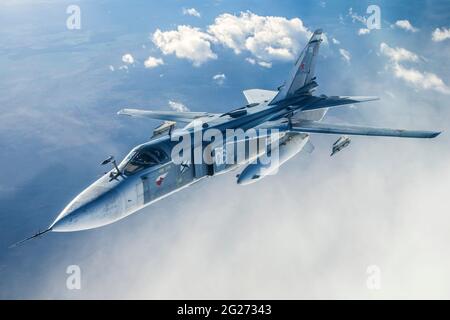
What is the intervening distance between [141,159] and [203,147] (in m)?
3.35

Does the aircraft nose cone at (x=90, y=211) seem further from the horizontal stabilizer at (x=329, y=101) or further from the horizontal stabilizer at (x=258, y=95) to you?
the horizontal stabilizer at (x=258, y=95)

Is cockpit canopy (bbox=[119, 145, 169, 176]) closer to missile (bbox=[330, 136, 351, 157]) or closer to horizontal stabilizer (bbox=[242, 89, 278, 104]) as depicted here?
missile (bbox=[330, 136, 351, 157])

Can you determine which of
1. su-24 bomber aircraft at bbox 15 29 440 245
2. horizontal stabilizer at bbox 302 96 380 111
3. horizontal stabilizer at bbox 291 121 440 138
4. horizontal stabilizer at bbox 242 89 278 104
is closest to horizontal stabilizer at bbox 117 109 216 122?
su-24 bomber aircraft at bbox 15 29 440 245

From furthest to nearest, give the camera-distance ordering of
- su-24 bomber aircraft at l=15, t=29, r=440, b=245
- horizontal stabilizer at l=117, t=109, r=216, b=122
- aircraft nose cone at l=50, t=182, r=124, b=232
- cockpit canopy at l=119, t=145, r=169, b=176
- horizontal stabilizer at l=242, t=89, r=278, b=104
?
→ 1. horizontal stabilizer at l=242, t=89, r=278, b=104
2. horizontal stabilizer at l=117, t=109, r=216, b=122
3. cockpit canopy at l=119, t=145, r=169, b=176
4. su-24 bomber aircraft at l=15, t=29, r=440, b=245
5. aircraft nose cone at l=50, t=182, r=124, b=232

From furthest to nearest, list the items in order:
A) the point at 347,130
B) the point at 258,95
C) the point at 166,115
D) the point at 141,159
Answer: the point at 258,95 → the point at 166,115 → the point at 347,130 → the point at 141,159

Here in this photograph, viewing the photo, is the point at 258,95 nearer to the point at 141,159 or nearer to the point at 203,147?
the point at 203,147

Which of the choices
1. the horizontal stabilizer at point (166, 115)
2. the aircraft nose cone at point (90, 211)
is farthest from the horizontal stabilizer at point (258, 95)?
the aircraft nose cone at point (90, 211)

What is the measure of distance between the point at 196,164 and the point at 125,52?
127961 millimetres

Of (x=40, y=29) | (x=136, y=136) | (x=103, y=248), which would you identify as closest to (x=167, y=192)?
(x=103, y=248)

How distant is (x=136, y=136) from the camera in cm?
9831

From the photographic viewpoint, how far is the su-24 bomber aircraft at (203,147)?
13.0 meters

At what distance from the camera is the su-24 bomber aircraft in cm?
1297

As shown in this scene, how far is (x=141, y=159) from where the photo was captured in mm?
14273

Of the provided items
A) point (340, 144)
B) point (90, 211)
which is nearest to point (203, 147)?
point (90, 211)
